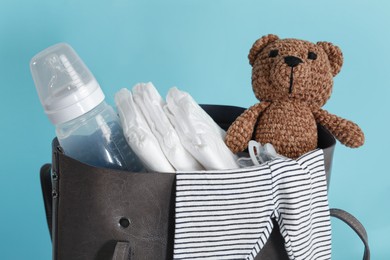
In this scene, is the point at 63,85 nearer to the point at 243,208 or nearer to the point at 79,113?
the point at 79,113

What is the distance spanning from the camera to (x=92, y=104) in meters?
0.92

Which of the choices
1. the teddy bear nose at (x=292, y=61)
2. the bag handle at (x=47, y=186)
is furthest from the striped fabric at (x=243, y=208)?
the bag handle at (x=47, y=186)

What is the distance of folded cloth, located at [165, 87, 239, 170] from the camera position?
911 mm

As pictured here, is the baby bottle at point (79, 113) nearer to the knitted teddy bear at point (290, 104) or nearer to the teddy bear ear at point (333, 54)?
the knitted teddy bear at point (290, 104)

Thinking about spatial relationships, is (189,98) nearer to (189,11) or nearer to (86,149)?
(86,149)

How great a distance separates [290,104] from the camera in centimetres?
101

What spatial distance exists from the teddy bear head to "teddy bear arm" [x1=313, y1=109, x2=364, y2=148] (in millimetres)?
21

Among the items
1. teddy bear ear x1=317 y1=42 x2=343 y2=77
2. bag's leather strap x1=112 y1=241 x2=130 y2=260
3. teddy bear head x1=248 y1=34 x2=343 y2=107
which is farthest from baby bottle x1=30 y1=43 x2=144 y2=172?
teddy bear ear x1=317 y1=42 x2=343 y2=77

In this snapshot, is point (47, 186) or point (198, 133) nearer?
point (198, 133)

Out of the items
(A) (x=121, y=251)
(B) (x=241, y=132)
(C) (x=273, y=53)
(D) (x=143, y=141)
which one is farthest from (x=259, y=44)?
(A) (x=121, y=251)

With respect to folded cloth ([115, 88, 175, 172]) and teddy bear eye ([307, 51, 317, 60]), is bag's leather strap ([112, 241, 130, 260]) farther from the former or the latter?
teddy bear eye ([307, 51, 317, 60])

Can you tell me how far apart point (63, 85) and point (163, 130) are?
152mm

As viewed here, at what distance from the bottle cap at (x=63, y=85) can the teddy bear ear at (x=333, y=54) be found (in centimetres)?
36

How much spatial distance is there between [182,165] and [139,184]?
80 mm
